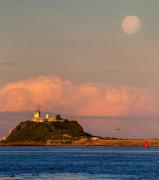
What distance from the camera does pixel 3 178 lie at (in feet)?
326

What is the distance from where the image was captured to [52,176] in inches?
4126

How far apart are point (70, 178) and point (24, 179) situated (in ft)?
26.3

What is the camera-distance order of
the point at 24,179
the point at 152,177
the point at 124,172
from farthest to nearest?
the point at 124,172, the point at 152,177, the point at 24,179

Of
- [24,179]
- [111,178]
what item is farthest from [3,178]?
[111,178]

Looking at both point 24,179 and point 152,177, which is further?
point 152,177

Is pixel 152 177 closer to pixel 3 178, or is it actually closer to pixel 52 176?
pixel 52 176

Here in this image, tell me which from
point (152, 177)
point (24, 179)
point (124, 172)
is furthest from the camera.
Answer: point (124, 172)

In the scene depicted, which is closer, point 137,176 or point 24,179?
point 24,179

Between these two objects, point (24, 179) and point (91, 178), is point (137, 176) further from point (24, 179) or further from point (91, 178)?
point (24, 179)

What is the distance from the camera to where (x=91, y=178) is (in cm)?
10044

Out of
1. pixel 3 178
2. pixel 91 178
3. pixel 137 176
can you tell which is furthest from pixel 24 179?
pixel 137 176

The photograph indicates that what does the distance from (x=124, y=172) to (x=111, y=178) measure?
583 inches

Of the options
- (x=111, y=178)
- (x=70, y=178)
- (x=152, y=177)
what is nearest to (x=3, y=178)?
(x=70, y=178)

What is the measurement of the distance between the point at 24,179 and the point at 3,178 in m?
4.33
